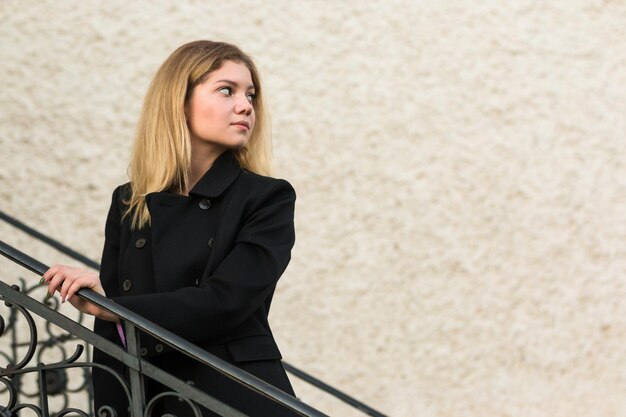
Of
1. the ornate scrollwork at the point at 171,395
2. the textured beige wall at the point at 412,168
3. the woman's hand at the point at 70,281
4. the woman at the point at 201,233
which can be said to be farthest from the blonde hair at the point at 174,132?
the textured beige wall at the point at 412,168

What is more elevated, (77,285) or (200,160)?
(200,160)

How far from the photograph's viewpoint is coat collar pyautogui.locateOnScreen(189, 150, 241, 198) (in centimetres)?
214

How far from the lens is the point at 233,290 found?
1991mm

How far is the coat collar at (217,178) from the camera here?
2139mm

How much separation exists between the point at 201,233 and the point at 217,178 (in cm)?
13

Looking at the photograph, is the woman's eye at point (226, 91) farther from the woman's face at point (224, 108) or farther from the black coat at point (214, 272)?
the black coat at point (214, 272)

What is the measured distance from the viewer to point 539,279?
589 cm

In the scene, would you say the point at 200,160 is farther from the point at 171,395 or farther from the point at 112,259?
the point at 171,395

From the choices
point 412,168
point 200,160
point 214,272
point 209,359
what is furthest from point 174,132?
point 412,168

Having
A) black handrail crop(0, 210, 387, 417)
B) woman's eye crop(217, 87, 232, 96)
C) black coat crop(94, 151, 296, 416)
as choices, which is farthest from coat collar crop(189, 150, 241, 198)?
black handrail crop(0, 210, 387, 417)

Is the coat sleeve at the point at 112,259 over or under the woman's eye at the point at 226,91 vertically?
under

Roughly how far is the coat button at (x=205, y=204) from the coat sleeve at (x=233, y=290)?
0.32 feet

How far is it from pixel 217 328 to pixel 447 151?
3.99 meters

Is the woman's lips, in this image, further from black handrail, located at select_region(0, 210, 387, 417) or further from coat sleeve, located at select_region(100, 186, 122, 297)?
black handrail, located at select_region(0, 210, 387, 417)
